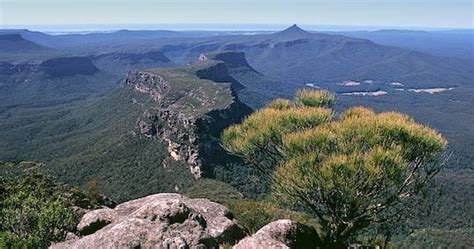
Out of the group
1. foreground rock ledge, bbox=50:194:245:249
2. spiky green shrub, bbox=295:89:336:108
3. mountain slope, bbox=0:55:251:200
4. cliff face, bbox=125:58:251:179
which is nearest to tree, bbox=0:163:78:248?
foreground rock ledge, bbox=50:194:245:249

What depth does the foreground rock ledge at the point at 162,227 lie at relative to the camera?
1388 centimetres

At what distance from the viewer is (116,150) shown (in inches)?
4611

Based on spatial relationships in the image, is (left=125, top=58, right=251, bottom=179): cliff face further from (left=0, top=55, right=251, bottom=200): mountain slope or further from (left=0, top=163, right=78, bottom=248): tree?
(left=0, top=163, right=78, bottom=248): tree

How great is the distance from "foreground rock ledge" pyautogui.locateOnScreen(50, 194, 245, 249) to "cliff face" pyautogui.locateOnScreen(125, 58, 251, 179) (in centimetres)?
6814

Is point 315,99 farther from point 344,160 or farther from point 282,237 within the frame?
point 282,237

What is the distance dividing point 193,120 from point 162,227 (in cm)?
10187

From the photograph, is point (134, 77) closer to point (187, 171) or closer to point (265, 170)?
point (187, 171)

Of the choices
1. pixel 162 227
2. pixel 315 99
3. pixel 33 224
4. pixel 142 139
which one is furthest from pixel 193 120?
pixel 162 227

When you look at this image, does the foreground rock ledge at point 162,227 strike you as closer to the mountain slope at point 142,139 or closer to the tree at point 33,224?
the tree at point 33,224

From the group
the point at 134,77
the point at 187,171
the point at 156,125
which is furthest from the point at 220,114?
the point at 134,77

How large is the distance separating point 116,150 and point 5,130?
235ft

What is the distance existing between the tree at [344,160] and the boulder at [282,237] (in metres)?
1.09

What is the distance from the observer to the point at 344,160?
15328 millimetres

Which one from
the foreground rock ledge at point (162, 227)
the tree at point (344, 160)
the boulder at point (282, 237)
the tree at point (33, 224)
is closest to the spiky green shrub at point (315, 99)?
the tree at point (344, 160)
